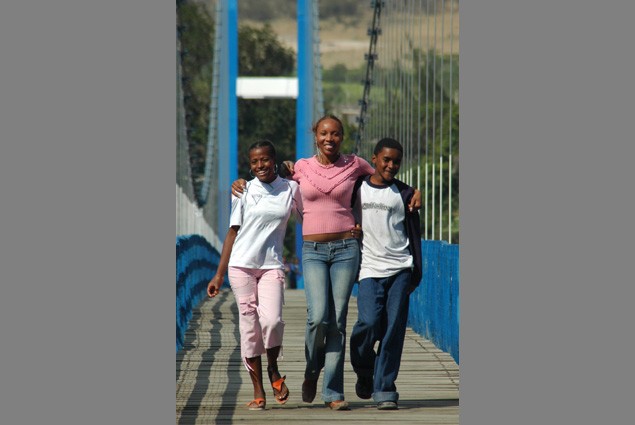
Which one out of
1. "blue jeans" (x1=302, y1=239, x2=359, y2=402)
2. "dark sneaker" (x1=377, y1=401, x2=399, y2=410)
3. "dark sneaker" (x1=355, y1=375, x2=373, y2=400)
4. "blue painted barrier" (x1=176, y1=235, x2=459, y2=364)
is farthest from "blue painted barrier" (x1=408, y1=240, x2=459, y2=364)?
"blue jeans" (x1=302, y1=239, x2=359, y2=402)

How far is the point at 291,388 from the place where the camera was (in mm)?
8656

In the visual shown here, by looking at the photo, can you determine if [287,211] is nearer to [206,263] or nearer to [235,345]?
[235,345]

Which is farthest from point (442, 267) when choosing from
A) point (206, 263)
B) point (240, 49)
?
point (240, 49)

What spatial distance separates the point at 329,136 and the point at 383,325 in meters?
1.00

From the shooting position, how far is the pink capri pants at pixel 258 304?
7.43 metres

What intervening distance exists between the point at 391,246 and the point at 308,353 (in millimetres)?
678

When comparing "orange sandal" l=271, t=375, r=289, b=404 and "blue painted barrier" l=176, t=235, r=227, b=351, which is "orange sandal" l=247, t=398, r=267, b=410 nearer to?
"orange sandal" l=271, t=375, r=289, b=404

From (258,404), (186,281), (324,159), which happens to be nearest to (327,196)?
(324,159)

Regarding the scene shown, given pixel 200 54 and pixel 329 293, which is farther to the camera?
pixel 200 54

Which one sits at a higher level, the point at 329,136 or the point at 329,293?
the point at 329,136

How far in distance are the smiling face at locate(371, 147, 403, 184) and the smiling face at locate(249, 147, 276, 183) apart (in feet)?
1.63

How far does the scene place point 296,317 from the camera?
15562 mm

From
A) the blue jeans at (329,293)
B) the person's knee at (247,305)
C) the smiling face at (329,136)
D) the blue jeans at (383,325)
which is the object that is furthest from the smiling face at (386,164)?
the person's knee at (247,305)

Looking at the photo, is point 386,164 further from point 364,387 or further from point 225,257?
point 364,387
